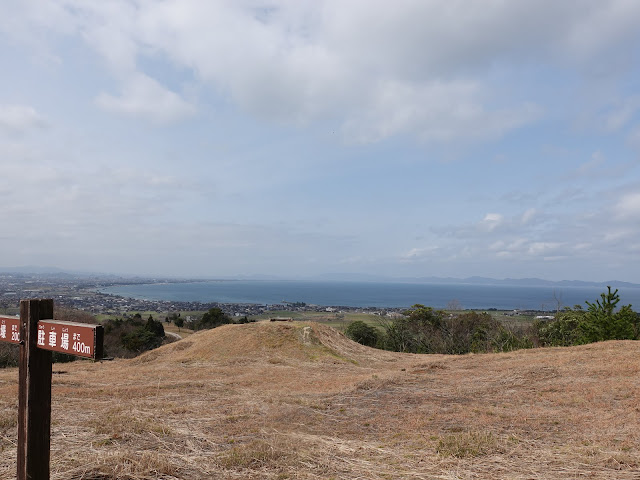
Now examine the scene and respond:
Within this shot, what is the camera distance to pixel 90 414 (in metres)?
7.87

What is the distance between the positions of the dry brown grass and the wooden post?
0.88 metres

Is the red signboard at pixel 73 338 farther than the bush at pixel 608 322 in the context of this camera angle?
No

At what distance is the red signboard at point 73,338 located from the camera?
13.0 ft

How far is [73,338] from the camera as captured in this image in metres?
4.04

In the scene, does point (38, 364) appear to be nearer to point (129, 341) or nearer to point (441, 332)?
point (129, 341)

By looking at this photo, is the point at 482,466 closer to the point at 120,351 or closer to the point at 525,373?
the point at 525,373

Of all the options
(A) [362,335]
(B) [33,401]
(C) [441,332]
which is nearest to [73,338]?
(B) [33,401]

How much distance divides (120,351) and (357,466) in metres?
30.9

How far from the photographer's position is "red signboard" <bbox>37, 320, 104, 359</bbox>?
13.0 ft

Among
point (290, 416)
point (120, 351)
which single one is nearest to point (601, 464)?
point (290, 416)

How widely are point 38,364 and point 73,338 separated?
72 cm

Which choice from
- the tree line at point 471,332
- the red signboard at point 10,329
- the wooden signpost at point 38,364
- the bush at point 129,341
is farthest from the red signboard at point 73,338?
the bush at point 129,341

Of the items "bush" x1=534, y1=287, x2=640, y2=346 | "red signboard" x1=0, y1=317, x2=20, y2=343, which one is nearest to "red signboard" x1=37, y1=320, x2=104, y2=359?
"red signboard" x1=0, y1=317, x2=20, y2=343

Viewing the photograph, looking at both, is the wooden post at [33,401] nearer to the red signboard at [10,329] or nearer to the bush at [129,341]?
the red signboard at [10,329]
